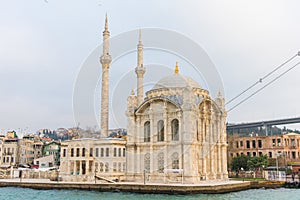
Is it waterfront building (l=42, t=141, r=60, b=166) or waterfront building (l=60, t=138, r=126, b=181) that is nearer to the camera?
waterfront building (l=60, t=138, r=126, b=181)

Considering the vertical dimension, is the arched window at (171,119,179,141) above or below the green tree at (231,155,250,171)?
above

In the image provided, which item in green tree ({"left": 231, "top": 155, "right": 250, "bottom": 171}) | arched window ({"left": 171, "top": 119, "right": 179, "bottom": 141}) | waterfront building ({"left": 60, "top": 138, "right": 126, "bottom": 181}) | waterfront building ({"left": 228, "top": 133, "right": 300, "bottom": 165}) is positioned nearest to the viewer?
arched window ({"left": 171, "top": 119, "right": 179, "bottom": 141})

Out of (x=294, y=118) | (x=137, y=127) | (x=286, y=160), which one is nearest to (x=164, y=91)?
(x=137, y=127)

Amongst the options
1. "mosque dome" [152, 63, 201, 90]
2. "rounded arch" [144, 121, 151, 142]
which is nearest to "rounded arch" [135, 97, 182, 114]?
"rounded arch" [144, 121, 151, 142]

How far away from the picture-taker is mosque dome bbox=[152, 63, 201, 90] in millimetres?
46597

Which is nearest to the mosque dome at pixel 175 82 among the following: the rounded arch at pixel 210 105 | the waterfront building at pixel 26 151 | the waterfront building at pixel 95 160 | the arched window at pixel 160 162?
the rounded arch at pixel 210 105

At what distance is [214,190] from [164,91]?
53.3 feet

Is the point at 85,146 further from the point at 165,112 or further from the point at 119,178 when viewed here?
the point at 165,112

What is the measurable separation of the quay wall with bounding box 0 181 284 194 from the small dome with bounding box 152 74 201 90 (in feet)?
50.5

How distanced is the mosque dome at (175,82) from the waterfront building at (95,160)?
9.79m

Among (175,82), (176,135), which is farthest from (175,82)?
(176,135)

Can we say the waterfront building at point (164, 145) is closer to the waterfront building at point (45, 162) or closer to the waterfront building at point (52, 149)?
the waterfront building at point (45, 162)

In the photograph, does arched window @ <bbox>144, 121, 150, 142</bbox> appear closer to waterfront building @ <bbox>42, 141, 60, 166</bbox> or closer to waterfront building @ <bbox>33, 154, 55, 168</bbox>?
waterfront building @ <bbox>33, 154, 55, 168</bbox>

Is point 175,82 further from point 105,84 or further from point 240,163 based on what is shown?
point 240,163
